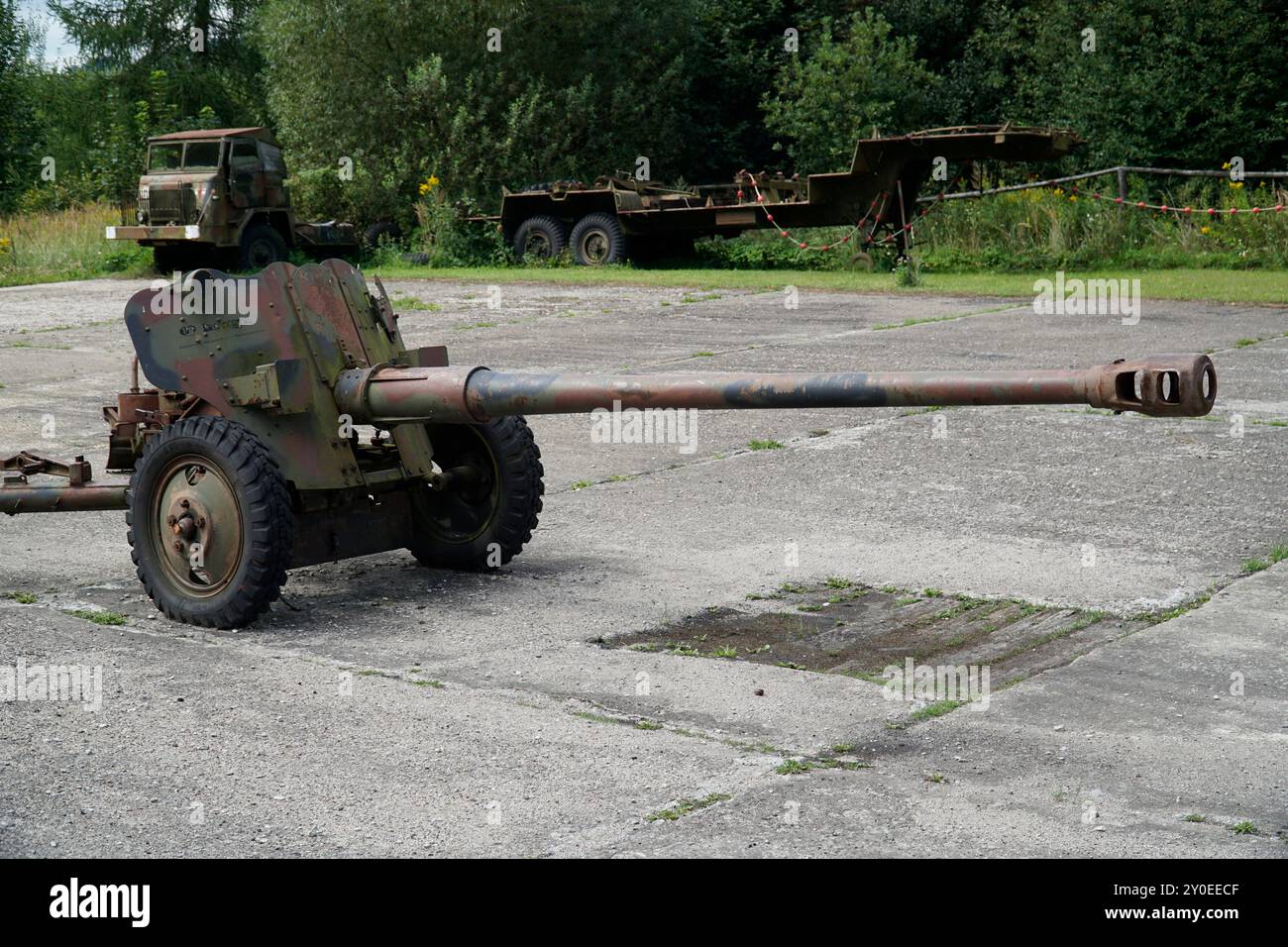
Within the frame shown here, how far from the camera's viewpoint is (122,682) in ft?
18.6

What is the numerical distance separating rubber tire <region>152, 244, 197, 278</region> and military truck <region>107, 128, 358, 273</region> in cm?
2

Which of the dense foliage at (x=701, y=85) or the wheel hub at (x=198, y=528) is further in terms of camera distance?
the dense foliage at (x=701, y=85)

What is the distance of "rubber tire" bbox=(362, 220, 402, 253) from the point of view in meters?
28.8

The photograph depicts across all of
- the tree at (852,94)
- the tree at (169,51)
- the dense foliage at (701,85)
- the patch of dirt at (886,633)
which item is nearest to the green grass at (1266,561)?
the patch of dirt at (886,633)

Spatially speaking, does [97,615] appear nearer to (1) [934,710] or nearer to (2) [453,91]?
(1) [934,710]

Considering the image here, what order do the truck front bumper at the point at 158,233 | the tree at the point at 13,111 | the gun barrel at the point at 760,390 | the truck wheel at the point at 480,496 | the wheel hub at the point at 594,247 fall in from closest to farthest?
the gun barrel at the point at 760,390
the truck wheel at the point at 480,496
the truck front bumper at the point at 158,233
the wheel hub at the point at 594,247
the tree at the point at 13,111

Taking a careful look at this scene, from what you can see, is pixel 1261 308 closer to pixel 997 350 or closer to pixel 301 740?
pixel 997 350

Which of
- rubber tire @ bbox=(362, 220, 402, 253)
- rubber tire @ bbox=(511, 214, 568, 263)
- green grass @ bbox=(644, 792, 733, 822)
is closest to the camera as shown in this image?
green grass @ bbox=(644, 792, 733, 822)

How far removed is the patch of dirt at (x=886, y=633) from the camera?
5.85 meters

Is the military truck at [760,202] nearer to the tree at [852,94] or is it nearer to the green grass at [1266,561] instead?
the tree at [852,94]

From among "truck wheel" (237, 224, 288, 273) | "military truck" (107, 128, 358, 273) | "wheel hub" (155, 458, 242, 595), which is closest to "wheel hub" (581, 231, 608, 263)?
"military truck" (107, 128, 358, 273)

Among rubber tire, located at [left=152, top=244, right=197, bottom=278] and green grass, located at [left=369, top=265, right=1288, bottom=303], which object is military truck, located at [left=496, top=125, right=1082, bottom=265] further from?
rubber tire, located at [left=152, top=244, right=197, bottom=278]

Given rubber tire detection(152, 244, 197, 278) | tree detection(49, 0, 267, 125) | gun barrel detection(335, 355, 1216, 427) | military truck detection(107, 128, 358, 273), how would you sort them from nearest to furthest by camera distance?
gun barrel detection(335, 355, 1216, 427) < military truck detection(107, 128, 358, 273) < rubber tire detection(152, 244, 197, 278) < tree detection(49, 0, 267, 125)

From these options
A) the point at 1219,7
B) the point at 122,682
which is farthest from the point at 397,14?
the point at 122,682
